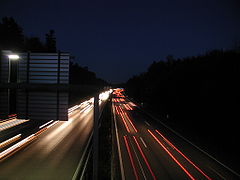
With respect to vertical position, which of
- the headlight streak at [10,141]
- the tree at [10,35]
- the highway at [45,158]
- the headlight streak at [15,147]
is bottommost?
the highway at [45,158]

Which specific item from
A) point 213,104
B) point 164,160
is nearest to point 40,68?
point 164,160

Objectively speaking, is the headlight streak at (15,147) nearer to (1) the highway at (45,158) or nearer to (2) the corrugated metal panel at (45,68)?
(1) the highway at (45,158)

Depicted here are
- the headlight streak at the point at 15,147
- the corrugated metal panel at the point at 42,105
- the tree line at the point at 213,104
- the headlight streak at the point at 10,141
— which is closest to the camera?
the corrugated metal panel at the point at 42,105

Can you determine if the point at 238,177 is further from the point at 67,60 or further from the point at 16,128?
the point at 16,128

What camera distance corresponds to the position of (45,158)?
11023 mm

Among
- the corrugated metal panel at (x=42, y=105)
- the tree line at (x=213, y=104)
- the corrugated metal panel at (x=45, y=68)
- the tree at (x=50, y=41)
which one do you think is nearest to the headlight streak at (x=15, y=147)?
the corrugated metal panel at (x=42, y=105)

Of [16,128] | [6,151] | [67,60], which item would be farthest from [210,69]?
[16,128]

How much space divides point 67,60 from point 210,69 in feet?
62.1

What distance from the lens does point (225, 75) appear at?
48.8 ft

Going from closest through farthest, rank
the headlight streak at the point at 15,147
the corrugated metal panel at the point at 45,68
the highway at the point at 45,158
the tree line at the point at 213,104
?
1. the corrugated metal panel at the point at 45,68
2. the highway at the point at 45,158
3. the headlight streak at the point at 15,147
4. the tree line at the point at 213,104

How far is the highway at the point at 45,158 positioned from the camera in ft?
29.4

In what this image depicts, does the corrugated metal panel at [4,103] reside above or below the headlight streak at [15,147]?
above

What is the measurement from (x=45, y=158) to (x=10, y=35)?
2748 cm

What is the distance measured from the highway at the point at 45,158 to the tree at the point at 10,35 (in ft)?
65.3
